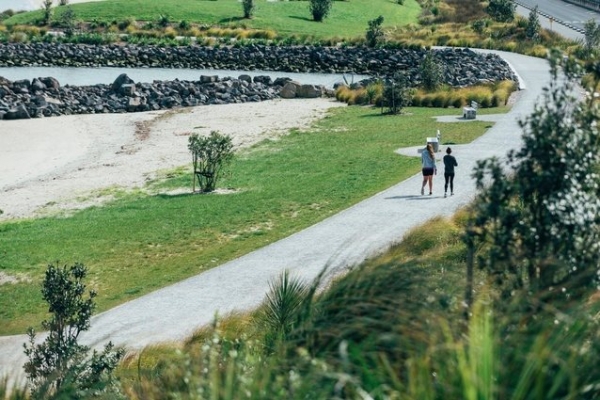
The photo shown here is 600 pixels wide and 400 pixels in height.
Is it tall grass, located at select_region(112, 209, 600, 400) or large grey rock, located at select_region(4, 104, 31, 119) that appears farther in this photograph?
large grey rock, located at select_region(4, 104, 31, 119)

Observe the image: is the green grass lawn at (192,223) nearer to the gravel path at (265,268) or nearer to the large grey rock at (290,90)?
the gravel path at (265,268)

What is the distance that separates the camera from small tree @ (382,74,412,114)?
5078 centimetres

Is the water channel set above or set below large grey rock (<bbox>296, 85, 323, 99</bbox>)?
below

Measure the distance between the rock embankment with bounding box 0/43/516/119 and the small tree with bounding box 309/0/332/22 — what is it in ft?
53.9

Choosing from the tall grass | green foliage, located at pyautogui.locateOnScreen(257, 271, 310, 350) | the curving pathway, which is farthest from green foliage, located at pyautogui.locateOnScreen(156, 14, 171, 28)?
the tall grass

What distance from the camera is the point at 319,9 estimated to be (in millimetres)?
108125

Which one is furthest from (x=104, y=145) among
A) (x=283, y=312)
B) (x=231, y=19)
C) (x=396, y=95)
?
(x=231, y=19)

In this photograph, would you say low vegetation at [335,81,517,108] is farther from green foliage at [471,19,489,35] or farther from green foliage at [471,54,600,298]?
green foliage at [471,54,600,298]

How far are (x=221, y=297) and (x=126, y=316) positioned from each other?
1.93 m

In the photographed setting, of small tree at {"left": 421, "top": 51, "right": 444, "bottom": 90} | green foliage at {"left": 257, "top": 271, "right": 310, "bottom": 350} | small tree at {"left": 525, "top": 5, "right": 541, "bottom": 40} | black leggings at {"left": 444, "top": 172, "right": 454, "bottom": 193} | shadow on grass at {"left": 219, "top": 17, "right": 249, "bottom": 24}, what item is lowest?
black leggings at {"left": 444, "top": 172, "right": 454, "bottom": 193}

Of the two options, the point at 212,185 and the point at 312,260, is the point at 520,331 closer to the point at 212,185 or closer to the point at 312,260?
the point at 312,260

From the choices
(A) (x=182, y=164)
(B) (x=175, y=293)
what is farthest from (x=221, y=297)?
(A) (x=182, y=164)

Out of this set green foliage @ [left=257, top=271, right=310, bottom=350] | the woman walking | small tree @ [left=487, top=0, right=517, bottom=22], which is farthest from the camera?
small tree @ [left=487, top=0, right=517, bottom=22]

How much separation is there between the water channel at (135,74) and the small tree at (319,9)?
2386 centimetres
